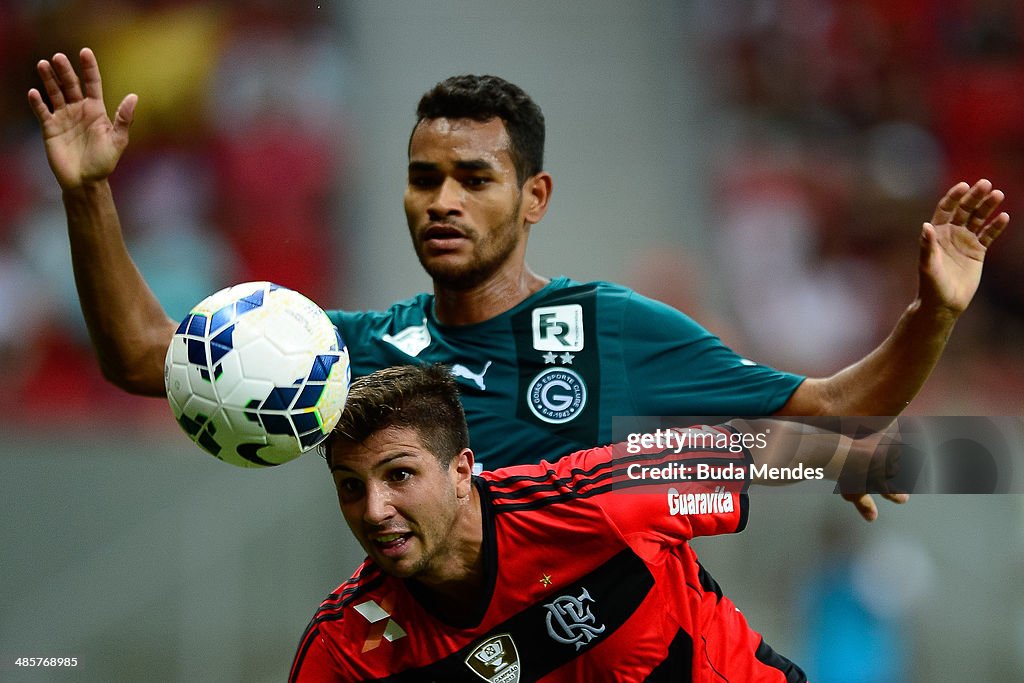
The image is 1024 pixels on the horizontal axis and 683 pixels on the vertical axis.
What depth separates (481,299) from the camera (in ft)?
13.0

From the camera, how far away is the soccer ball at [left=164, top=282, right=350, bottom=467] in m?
2.82

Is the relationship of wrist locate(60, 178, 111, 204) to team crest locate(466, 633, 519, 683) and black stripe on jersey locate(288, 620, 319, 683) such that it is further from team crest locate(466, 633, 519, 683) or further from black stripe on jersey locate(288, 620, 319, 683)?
team crest locate(466, 633, 519, 683)

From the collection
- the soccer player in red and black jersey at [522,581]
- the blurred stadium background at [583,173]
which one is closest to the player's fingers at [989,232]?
the soccer player in red and black jersey at [522,581]

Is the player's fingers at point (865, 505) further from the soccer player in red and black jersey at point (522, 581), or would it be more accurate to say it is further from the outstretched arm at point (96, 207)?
the outstretched arm at point (96, 207)

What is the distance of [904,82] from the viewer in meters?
7.44

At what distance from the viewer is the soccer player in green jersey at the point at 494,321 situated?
3672 millimetres

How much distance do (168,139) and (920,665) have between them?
17.4 ft

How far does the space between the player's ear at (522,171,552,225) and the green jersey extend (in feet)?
0.96

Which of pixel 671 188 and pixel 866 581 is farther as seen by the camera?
pixel 671 188

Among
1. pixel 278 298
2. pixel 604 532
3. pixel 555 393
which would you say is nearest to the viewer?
pixel 278 298

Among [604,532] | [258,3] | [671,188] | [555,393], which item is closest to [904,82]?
[671,188]

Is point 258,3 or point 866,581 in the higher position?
point 258,3

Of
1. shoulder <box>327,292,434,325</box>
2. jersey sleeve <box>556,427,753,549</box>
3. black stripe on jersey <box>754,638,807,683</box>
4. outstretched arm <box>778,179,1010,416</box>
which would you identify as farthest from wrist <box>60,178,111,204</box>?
black stripe on jersey <box>754,638,807,683</box>

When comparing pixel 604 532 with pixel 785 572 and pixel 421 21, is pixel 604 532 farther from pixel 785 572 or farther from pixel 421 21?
pixel 421 21
